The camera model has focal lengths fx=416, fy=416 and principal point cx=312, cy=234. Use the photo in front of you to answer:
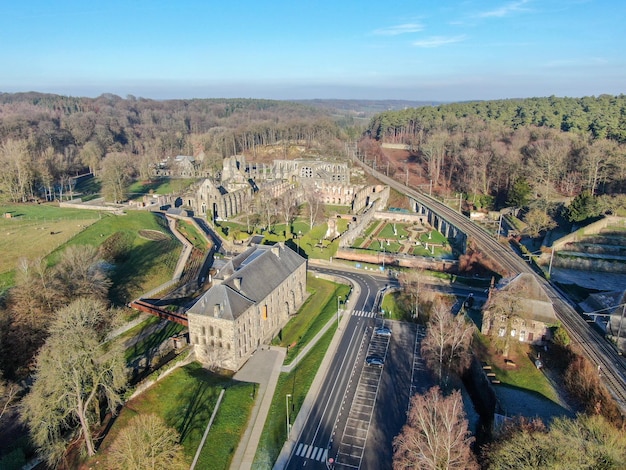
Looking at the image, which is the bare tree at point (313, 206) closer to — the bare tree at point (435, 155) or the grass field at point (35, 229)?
the bare tree at point (435, 155)

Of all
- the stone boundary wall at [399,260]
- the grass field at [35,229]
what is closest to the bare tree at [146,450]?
the grass field at [35,229]

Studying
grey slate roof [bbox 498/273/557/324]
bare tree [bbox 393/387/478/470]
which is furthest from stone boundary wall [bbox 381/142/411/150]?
bare tree [bbox 393/387/478/470]

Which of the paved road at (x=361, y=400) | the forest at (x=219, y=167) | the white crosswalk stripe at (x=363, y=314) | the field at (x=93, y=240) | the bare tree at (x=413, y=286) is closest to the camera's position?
the forest at (x=219, y=167)

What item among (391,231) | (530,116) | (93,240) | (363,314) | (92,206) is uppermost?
(530,116)

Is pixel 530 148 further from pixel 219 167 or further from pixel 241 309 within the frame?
pixel 219 167

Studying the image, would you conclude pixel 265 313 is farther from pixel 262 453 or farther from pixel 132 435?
pixel 132 435

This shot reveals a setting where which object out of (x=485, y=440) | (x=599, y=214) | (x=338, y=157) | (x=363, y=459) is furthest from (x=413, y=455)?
(x=338, y=157)

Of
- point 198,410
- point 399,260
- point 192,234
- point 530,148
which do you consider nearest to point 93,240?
point 192,234
